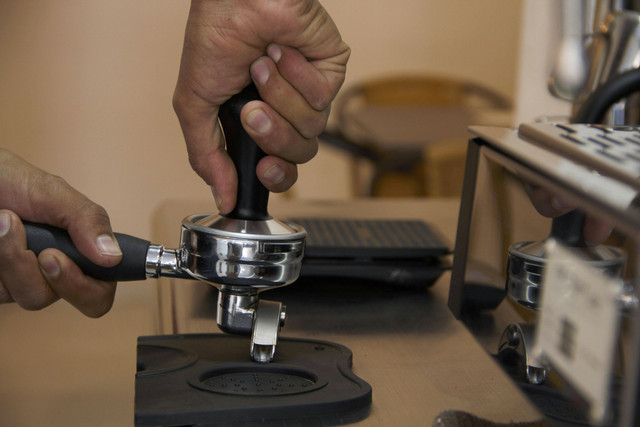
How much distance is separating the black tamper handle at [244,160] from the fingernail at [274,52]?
0.03 m

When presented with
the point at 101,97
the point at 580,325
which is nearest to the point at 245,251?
the point at 580,325

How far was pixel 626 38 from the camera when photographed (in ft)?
2.47

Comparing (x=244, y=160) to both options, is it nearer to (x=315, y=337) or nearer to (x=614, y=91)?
(x=315, y=337)

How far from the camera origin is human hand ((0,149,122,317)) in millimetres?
488

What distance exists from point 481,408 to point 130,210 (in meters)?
2.20

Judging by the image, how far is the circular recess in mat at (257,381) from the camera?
0.44 meters

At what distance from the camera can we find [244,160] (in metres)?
0.50

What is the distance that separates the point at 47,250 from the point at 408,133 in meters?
1.72

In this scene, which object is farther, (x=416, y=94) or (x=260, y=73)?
(x=416, y=94)

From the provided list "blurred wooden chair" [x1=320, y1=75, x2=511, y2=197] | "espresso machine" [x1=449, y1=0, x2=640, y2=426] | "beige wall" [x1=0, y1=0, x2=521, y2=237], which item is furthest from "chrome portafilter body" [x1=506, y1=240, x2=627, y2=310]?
"beige wall" [x1=0, y1=0, x2=521, y2=237]

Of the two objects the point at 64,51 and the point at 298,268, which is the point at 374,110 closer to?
the point at 64,51

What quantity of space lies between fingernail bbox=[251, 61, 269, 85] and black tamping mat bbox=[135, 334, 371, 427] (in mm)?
183

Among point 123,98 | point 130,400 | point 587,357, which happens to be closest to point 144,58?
point 123,98

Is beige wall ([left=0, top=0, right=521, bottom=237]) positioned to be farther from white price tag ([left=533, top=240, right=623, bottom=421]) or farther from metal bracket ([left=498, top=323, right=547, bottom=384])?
white price tag ([left=533, top=240, right=623, bottom=421])
